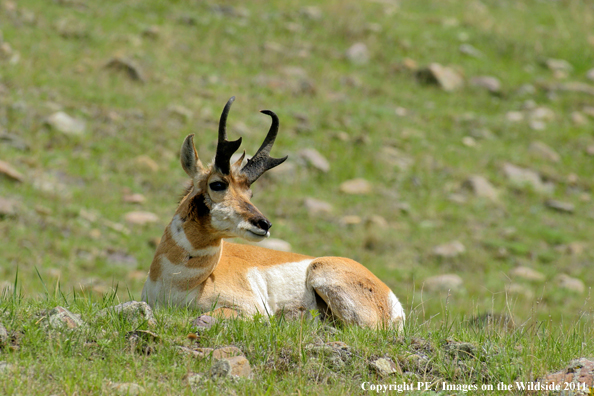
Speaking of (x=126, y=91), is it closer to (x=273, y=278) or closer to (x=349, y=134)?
(x=349, y=134)

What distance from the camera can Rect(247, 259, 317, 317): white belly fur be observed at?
6867mm

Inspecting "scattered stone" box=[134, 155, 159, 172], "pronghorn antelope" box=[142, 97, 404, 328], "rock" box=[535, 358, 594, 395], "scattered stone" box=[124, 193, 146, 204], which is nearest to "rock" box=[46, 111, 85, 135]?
"scattered stone" box=[134, 155, 159, 172]

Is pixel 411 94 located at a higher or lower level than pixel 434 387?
lower

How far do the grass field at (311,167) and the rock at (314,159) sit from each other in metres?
0.18

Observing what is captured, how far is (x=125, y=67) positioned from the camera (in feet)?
52.1

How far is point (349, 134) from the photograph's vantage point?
53.9 ft

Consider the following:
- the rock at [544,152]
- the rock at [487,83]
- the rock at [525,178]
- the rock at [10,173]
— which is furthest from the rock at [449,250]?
the rock at [10,173]

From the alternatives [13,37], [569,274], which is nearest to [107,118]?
[13,37]

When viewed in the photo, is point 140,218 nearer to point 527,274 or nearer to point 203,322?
point 203,322

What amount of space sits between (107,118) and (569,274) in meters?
10.3

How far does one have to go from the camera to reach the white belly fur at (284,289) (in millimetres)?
6867

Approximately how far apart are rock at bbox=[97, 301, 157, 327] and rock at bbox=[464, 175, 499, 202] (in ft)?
38.0

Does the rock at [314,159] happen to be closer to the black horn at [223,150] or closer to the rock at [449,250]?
the rock at [449,250]

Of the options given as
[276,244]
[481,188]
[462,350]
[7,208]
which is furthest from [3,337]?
[481,188]
